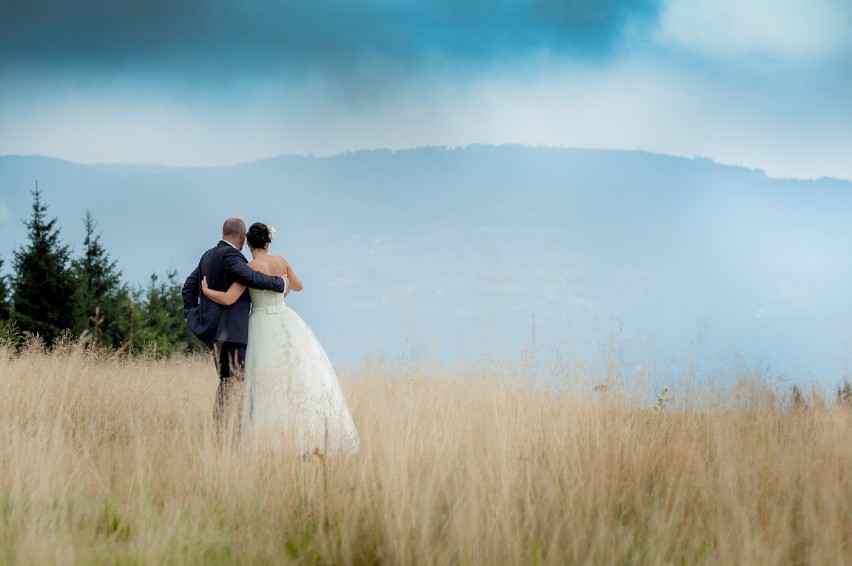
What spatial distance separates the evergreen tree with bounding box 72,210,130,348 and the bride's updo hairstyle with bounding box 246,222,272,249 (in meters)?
14.0

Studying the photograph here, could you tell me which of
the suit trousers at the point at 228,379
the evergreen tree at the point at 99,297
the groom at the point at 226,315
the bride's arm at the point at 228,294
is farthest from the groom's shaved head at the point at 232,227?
the evergreen tree at the point at 99,297

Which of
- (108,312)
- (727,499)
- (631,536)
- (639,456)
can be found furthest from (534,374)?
(108,312)

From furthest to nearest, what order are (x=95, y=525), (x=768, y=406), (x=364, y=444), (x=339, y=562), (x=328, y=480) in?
(x=768, y=406) < (x=364, y=444) < (x=328, y=480) < (x=95, y=525) < (x=339, y=562)

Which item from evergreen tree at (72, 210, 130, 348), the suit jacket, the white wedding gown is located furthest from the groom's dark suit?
evergreen tree at (72, 210, 130, 348)

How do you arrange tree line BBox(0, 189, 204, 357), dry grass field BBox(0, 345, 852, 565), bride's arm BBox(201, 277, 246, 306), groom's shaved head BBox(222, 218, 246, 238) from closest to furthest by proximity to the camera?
dry grass field BBox(0, 345, 852, 565), bride's arm BBox(201, 277, 246, 306), groom's shaved head BBox(222, 218, 246, 238), tree line BBox(0, 189, 204, 357)

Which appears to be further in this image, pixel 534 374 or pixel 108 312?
pixel 108 312

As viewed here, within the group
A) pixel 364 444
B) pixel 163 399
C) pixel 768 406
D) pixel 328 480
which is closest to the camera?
pixel 328 480

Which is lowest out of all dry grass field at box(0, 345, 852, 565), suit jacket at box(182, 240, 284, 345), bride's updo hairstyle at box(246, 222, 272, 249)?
dry grass field at box(0, 345, 852, 565)

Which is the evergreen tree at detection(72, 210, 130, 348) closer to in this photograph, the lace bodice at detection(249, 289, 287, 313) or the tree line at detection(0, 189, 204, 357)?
the tree line at detection(0, 189, 204, 357)

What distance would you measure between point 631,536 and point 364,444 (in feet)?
9.25

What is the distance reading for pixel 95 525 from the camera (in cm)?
474

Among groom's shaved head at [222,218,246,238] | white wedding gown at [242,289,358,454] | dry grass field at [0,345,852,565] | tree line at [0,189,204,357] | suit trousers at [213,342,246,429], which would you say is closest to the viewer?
dry grass field at [0,345,852,565]

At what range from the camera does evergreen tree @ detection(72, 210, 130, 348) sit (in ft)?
69.4

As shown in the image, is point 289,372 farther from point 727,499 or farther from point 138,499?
point 727,499
